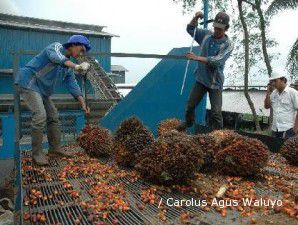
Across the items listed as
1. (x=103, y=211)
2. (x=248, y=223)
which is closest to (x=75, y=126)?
(x=103, y=211)

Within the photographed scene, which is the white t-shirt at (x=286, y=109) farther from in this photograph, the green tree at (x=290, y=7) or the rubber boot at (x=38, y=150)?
the green tree at (x=290, y=7)

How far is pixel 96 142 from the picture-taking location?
5695 mm

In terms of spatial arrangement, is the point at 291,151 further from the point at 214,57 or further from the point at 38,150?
the point at 38,150

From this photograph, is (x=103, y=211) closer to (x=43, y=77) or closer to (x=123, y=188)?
(x=123, y=188)

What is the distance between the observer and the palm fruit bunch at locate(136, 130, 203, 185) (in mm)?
4078

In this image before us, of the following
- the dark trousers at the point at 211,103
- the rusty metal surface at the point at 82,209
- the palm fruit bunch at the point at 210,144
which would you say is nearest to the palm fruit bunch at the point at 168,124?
the dark trousers at the point at 211,103

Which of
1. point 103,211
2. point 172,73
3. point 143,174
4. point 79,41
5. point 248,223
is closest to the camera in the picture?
point 248,223

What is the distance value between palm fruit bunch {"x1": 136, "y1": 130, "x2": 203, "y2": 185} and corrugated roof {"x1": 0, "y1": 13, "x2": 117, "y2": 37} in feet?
51.8

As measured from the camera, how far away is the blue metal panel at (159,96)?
25.9 feet

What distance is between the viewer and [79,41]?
527 cm

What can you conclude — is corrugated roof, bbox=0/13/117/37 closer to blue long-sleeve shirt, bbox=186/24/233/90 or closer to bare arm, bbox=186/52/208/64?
blue long-sleeve shirt, bbox=186/24/233/90

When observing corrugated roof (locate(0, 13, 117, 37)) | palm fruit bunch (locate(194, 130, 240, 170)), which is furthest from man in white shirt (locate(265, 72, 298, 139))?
corrugated roof (locate(0, 13, 117, 37))

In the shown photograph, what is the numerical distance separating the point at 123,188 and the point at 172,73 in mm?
4366

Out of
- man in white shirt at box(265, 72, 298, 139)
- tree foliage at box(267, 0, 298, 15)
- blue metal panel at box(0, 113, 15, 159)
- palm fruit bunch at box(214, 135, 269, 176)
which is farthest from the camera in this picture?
tree foliage at box(267, 0, 298, 15)
